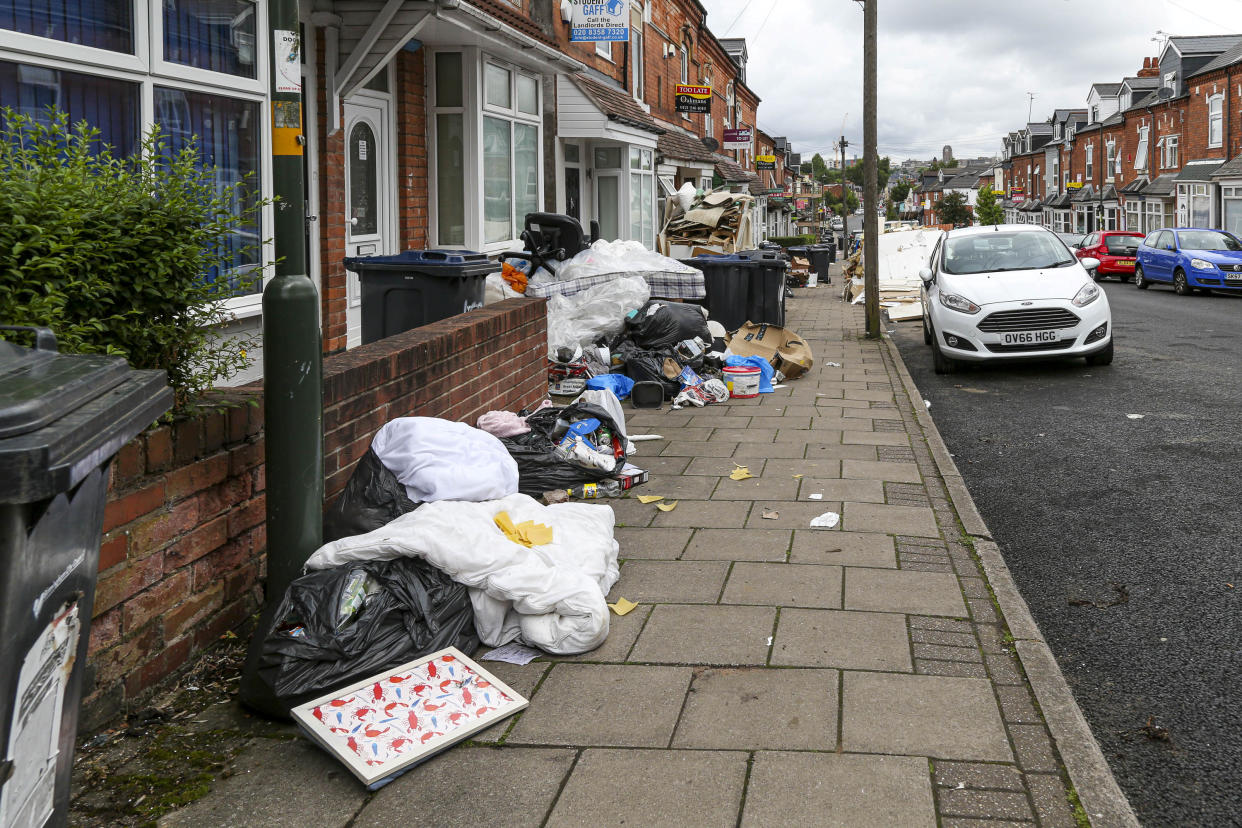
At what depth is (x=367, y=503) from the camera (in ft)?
14.2

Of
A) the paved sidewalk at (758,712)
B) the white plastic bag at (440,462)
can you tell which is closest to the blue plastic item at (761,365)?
the paved sidewalk at (758,712)

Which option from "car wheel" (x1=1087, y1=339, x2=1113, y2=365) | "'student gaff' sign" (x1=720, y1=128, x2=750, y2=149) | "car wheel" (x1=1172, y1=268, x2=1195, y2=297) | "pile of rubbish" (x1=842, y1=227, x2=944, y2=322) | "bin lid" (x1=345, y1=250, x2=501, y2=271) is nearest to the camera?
"bin lid" (x1=345, y1=250, x2=501, y2=271)

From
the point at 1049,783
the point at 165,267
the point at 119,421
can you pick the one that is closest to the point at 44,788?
the point at 119,421

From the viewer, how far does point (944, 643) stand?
392 cm

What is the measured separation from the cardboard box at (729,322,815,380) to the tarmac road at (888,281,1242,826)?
1.26 meters

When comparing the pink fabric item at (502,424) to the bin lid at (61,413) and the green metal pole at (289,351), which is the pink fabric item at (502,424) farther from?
the bin lid at (61,413)

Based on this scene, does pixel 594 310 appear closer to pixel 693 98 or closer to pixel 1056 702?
pixel 1056 702

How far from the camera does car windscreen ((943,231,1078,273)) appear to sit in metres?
12.1

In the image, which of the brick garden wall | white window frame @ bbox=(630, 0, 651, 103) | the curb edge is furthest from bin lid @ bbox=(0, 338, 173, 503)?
white window frame @ bbox=(630, 0, 651, 103)

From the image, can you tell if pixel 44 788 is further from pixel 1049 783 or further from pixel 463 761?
pixel 1049 783

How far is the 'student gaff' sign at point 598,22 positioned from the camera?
55.4ft

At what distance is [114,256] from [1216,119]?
5177 cm

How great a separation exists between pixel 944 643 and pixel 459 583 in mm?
1717

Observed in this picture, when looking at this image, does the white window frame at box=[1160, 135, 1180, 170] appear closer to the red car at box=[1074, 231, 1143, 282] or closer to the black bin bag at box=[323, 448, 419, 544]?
the red car at box=[1074, 231, 1143, 282]
